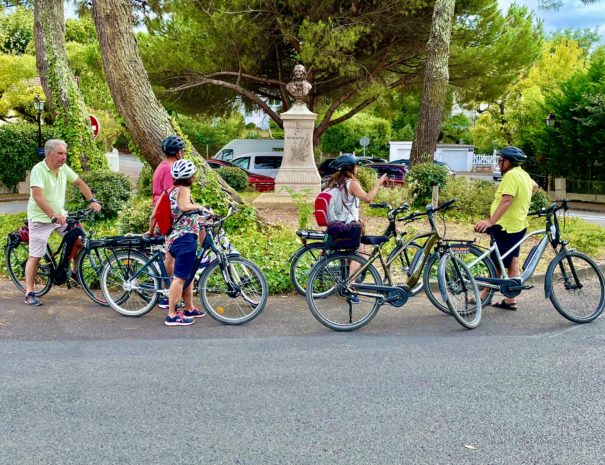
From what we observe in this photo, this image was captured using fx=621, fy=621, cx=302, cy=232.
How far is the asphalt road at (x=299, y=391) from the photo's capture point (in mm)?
3520

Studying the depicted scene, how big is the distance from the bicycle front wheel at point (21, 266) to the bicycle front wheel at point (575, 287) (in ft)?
17.6

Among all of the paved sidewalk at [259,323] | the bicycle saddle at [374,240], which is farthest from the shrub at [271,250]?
the bicycle saddle at [374,240]

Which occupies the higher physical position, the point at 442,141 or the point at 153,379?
the point at 442,141

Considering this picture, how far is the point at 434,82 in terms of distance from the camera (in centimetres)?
1580

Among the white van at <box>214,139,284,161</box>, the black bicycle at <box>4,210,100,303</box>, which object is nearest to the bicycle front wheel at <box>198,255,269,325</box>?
the black bicycle at <box>4,210,100,303</box>

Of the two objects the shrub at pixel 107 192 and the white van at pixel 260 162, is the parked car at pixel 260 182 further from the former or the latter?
the shrub at pixel 107 192

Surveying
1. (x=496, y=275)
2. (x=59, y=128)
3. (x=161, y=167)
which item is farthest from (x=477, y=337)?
(x=59, y=128)

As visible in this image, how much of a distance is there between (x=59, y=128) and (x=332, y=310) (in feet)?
35.9

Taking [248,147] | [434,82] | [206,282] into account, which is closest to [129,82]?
[206,282]

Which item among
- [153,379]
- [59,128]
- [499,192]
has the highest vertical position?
[59,128]

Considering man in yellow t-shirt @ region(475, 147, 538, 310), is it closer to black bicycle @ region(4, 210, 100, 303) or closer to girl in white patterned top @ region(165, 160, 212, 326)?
girl in white patterned top @ region(165, 160, 212, 326)

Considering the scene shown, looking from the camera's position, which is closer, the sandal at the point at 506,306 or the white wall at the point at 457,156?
the sandal at the point at 506,306

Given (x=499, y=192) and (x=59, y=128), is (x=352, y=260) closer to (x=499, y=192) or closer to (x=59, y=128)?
(x=499, y=192)

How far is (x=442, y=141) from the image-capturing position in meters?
59.3
